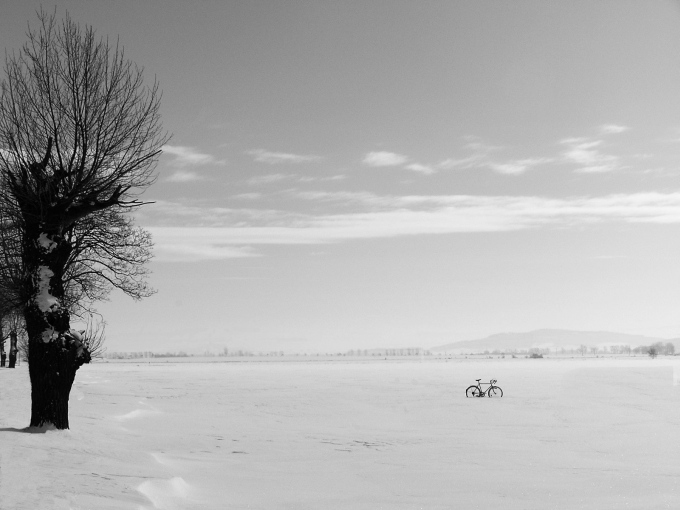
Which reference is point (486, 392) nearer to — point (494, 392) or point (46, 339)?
point (494, 392)

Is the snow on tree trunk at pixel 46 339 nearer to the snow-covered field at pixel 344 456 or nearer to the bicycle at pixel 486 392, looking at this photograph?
the snow-covered field at pixel 344 456

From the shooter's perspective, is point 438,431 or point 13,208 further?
point 438,431

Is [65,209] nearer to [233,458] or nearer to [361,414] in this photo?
[233,458]

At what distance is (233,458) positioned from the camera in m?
16.4

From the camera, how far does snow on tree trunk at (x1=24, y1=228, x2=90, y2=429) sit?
17.3m

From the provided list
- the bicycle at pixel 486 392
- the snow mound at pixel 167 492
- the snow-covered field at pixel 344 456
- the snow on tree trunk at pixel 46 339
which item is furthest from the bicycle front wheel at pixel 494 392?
the snow mound at pixel 167 492

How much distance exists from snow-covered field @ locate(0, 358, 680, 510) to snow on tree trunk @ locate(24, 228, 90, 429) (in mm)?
882

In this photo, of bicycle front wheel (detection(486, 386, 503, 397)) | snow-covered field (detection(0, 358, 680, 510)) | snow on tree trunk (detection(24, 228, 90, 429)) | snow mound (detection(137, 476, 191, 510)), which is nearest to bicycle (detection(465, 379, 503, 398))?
bicycle front wheel (detection(486, 386, 503, 397))

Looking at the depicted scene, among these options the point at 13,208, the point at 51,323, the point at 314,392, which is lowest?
the point at 314,392

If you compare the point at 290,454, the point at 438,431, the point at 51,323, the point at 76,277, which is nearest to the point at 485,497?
the point at 290,454

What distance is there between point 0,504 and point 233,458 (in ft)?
25.5

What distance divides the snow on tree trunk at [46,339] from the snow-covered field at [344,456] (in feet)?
2.89

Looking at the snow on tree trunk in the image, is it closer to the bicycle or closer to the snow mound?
the snow mound

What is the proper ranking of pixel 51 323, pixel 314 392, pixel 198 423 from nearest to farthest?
pixel 51 323 < pixel 198 423 < pixel 314 392
